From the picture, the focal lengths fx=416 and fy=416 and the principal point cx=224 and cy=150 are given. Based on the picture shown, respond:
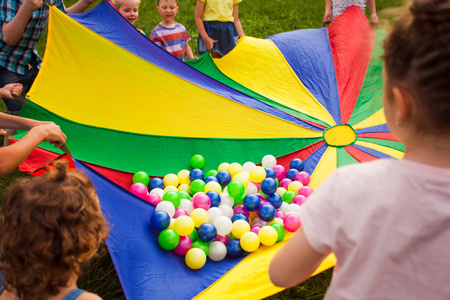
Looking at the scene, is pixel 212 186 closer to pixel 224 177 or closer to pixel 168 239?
pixel 224 177

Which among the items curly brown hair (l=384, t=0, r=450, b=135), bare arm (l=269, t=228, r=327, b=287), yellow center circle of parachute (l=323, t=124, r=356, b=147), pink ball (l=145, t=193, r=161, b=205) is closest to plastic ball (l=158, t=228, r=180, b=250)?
pink ball (l=145, t=193, r=161, b=205)

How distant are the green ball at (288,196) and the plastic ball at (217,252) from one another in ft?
1.75

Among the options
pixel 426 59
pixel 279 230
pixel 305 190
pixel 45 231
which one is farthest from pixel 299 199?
pixel 426 59

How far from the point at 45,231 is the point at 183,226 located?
962 millimetres

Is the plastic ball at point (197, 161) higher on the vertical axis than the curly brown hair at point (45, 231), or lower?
lower

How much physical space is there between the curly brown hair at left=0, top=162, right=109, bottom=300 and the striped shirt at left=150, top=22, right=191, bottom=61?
2.39 metres

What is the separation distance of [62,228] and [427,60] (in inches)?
30.9

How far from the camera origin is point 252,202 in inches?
79.7

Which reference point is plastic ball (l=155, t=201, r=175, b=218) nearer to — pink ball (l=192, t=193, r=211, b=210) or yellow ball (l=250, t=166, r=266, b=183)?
pink ball (l=192, t=193, r=211, b=210)

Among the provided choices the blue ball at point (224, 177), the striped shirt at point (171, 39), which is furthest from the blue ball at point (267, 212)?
the striped shirt at point (171, 39)

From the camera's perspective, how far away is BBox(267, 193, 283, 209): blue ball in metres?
2.12

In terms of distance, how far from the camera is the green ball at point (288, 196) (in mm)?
2195

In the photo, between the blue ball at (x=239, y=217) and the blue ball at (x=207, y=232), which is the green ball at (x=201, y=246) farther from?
the blue ball at (x=239, y=217)

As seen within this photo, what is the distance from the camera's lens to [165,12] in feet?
10.4
